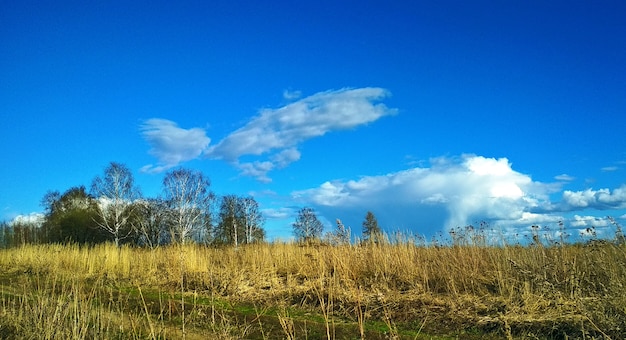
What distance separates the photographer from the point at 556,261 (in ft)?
29.2

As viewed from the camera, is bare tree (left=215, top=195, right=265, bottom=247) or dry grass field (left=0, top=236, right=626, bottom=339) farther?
bare tree (left=215, top=195, right=265, bottom=247)

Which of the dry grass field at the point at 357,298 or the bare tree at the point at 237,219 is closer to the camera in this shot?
the dry grass field at the point at 357,298

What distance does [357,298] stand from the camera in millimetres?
3488

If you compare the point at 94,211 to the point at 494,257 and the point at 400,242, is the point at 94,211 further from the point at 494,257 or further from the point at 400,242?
the point at 494,257

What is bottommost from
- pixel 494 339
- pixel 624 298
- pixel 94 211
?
pixel 494 339

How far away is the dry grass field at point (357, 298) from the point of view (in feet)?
19.7

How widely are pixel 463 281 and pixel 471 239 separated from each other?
1.66 meters

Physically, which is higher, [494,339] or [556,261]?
[556,261]

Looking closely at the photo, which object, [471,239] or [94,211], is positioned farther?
[94,211]

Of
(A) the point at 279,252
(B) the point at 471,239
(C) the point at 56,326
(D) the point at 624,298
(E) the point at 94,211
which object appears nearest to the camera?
(C) the point at 56,326

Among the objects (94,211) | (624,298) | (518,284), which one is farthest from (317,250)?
(94,211)

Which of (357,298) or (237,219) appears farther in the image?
(237,219)

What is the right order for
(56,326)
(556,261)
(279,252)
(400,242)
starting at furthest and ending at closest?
1. (279,252)
2. (400,242)
3. (556,261)
4. (56,326)

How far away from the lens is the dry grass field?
5.99m
